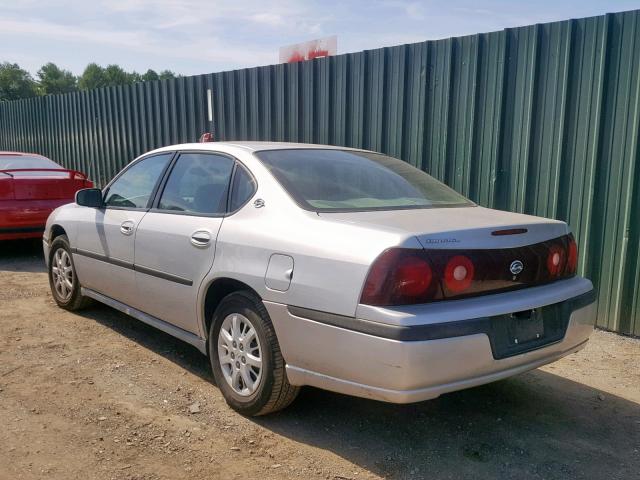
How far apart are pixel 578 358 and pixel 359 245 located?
2599 millimetres

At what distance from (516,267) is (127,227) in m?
2.66

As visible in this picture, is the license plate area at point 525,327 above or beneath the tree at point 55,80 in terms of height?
beneath

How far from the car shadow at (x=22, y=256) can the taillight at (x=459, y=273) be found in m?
5.93

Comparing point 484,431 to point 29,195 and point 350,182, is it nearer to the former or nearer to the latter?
point 350,182

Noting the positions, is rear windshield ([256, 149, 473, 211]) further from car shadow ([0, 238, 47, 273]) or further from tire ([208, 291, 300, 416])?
car shadow ([0, 238, 47, 273])

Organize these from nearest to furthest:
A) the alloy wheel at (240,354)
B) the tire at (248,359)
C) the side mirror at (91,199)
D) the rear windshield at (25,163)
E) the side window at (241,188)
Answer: the tire at (248,359) < the alloy wheel at (240,354) < the side window at (241,188) < the side mirror at (91,199) < the rear windshield at (25,163)

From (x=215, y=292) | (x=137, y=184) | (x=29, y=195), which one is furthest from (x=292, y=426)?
(x=29, y=195)

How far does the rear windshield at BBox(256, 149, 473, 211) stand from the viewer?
324cm

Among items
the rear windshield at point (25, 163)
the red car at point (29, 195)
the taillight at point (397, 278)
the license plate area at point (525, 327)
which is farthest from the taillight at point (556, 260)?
the rear windshield at point (25, 163)

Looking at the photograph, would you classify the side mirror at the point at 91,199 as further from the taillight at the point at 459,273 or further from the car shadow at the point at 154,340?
the taillight at the point at 459,273

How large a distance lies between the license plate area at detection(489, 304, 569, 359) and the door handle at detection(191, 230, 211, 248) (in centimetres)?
165

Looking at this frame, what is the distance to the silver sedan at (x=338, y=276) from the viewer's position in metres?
2.56

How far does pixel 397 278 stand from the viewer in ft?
8.33

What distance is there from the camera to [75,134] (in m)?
12.1
